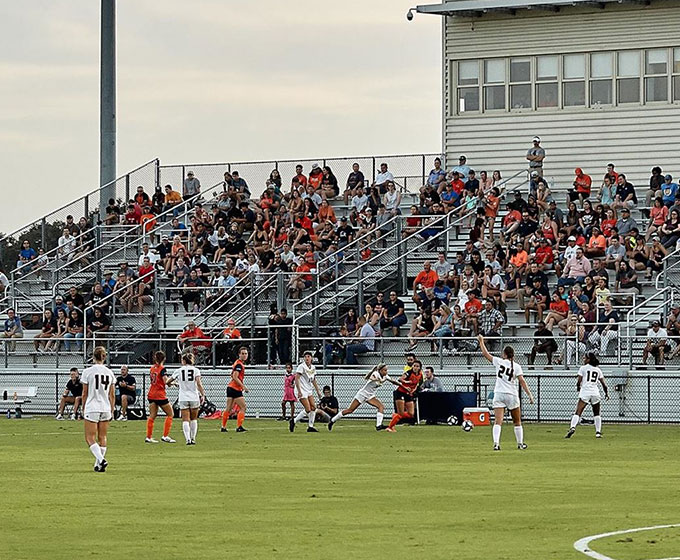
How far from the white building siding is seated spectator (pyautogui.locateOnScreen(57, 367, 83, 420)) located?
585 inches

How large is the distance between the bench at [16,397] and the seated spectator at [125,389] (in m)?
3.02

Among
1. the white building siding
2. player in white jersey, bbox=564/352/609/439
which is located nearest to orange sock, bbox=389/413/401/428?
player in white jersey, bbox=564/352/609/439

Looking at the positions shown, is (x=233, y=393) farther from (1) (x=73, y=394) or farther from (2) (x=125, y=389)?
(1) (x=73, y=394)

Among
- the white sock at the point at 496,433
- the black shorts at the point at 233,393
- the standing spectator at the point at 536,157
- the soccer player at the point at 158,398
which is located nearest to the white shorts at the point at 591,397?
the white sock at the point at 496,433

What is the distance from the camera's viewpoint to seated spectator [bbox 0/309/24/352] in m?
43.3

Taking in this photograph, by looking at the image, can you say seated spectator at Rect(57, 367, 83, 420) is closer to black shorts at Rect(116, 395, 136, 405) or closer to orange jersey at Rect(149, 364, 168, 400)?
black shorts at Rect(116, 395, 136, 405)

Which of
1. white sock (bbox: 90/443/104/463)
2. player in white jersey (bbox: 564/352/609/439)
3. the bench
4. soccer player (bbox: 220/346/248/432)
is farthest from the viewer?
the bench

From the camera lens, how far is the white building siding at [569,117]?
149ft

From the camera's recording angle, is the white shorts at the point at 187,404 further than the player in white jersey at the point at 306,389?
No

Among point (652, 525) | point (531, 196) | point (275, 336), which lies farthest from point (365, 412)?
point (652, 525)

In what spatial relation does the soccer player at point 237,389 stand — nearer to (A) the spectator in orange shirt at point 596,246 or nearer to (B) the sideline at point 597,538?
(A) the spectator in orange shirt at point 596,246

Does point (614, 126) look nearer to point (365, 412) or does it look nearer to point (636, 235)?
point (636, 235)

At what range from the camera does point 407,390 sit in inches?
1400

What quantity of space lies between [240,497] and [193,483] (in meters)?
2.19
